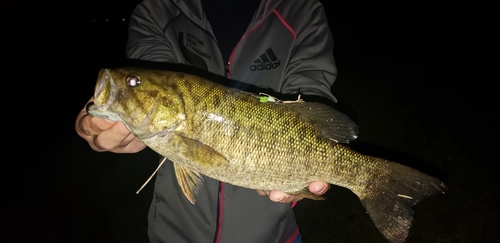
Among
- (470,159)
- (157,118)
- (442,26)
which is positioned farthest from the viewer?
(442,26)

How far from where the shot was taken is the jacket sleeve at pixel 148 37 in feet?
8.29

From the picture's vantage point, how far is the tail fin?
205 centimetres

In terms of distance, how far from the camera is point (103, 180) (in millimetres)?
5203

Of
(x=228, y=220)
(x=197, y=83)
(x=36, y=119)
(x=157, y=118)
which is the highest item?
(x=197, y=83)

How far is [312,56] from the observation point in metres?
2.64

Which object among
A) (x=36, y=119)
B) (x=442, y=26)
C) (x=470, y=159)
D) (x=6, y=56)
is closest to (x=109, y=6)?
(x=6, y=56)

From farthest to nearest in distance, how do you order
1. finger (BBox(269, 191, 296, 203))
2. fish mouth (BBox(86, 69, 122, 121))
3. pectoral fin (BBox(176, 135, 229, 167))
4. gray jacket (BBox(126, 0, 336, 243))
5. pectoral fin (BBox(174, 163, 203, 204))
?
1. gray jacket (BBox(126, 0, 336, 243))
2. finger (BBox(269, 191, 296, 203))
3. pectoral fin (BBox(174, 163, 203, 204))
4. pectoral fin (BBox(176, 135, 229, 167))
5. fish mouth (BBox(86, 69, 122, 121))

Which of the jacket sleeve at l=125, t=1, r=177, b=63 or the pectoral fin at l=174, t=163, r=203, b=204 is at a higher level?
the jacket sleeve at l=125, t=1, r=177, b=63

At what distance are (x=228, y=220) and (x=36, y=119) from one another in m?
7.54

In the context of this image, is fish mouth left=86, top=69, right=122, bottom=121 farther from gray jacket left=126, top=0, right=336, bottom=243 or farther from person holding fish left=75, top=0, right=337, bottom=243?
gray jacket left=126, top=0, right=336, bottom=243

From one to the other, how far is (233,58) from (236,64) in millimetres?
52

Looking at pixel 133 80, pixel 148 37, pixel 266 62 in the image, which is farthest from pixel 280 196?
pixel 148 37

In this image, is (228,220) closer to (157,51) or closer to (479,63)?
(157,51)

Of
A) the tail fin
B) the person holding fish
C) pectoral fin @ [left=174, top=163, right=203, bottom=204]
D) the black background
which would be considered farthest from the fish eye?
the black background
